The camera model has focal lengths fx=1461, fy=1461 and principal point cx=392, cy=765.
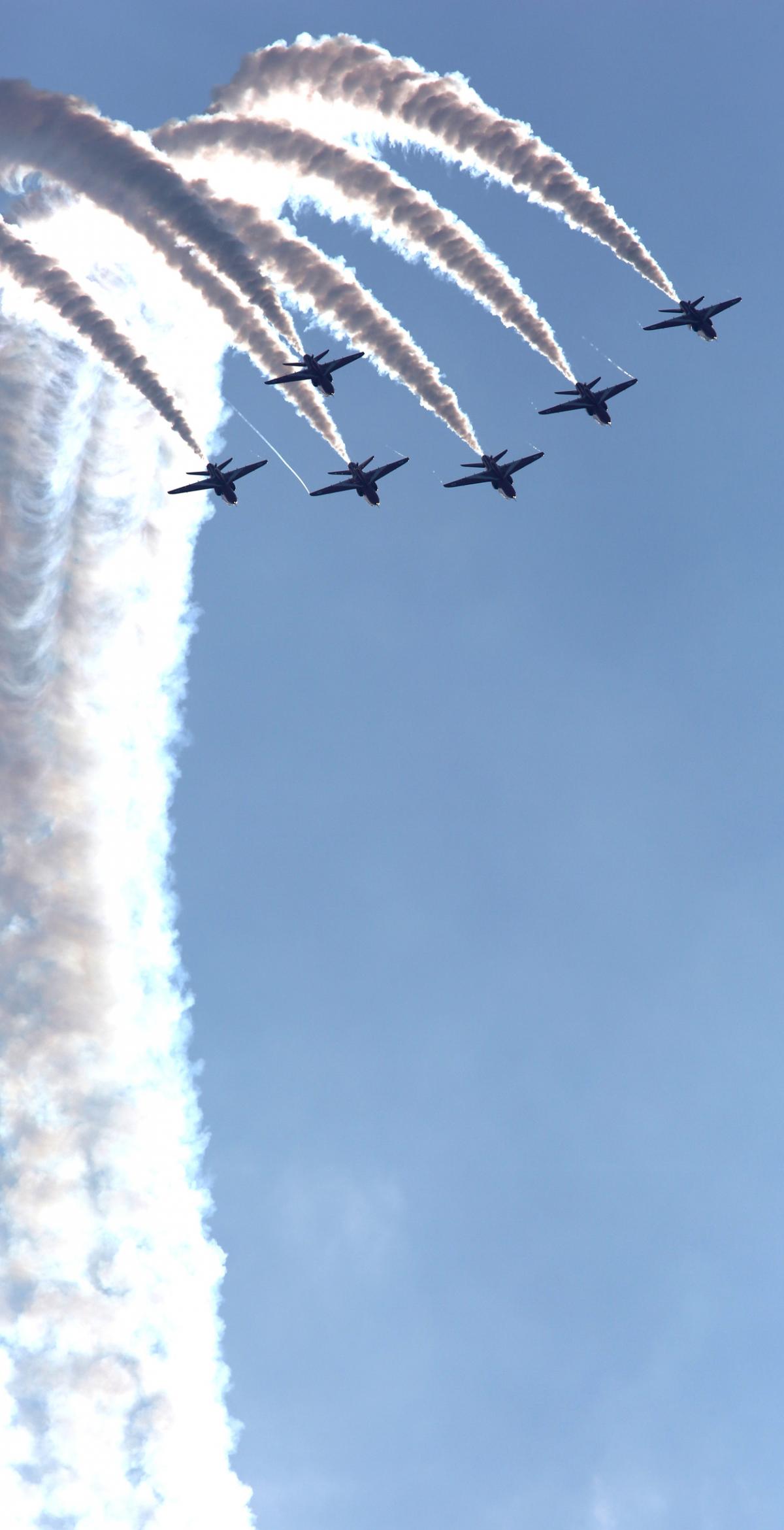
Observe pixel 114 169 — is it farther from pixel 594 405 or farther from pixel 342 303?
pixel 594 405

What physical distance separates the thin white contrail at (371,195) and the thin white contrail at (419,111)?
3.20 feet

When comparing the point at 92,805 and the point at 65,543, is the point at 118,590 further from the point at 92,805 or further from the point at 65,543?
the point at 92,805

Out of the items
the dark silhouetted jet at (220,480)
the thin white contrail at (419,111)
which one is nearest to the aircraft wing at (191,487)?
the dark silhouetted jet at (220,480)

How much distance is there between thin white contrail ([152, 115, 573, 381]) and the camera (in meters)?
45.9

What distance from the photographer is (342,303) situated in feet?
149

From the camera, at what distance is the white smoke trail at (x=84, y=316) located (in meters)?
42.8

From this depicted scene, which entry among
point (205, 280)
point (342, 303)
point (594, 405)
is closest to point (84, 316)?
point (205, 280)

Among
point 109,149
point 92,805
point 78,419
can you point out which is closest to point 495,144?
point 109,149

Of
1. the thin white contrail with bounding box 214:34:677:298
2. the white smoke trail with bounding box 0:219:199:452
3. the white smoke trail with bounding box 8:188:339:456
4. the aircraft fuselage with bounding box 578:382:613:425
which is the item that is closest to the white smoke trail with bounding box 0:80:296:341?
the white smoke trail with bounding box 8:188:339:456

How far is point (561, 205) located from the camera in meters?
46.7

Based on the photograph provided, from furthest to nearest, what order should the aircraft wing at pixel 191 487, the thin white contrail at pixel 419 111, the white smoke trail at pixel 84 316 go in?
1. the aircraft wing at pixel 191 487
2. the thin white contrail at pixel 419 111
3. the white smoke trail at pixel 84 316

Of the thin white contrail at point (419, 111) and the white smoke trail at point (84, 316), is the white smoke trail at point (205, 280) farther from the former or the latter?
the thin white contrail at point (419, 111)

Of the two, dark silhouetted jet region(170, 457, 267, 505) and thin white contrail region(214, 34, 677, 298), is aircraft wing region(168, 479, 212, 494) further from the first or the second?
thin white contrail region(214, 34, 677, 298)

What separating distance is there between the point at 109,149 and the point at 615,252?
638 inches
